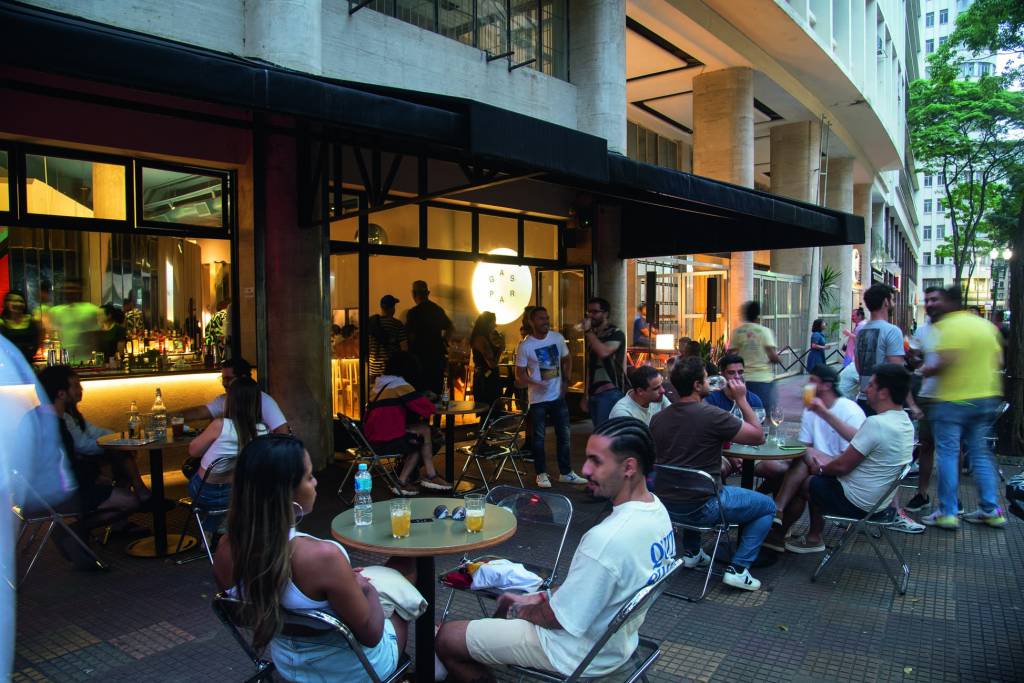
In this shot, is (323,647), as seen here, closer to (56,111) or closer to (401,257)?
(56,111)

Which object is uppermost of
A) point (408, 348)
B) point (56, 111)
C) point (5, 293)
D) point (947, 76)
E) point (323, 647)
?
point (947, 76)

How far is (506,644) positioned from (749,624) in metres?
2.07

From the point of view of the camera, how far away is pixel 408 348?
29.5ft

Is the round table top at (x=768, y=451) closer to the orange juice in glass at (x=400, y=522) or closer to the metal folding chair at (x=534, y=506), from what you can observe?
the metal folding chair at (x=534, y=506)

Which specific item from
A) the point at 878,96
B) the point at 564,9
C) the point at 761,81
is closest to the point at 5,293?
the point at 564,9

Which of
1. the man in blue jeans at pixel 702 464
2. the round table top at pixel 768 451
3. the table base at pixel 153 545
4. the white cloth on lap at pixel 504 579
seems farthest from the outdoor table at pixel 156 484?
the round table top at pixel 768 451

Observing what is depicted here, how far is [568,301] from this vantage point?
11289 millimetres

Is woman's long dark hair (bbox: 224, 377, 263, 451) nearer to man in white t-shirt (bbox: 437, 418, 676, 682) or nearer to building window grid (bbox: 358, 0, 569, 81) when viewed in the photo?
man in white t-shirt (bbox: 437, 418, 676, 682)

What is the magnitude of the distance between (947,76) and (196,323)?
2834 cm

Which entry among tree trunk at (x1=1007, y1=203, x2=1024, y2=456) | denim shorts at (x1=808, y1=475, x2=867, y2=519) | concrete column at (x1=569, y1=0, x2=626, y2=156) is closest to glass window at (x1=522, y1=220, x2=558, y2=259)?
concrete column at (x1=569, y1=0, x2=626, y2=156)

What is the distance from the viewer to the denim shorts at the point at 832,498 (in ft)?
15.2

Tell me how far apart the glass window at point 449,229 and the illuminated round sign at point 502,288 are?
2.02 ft

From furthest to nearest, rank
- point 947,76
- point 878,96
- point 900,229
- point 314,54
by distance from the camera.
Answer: point 900,229 < point 947,76 < point 878,96 < point 314,54

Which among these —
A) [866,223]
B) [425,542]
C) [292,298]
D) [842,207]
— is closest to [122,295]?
[292,298]
